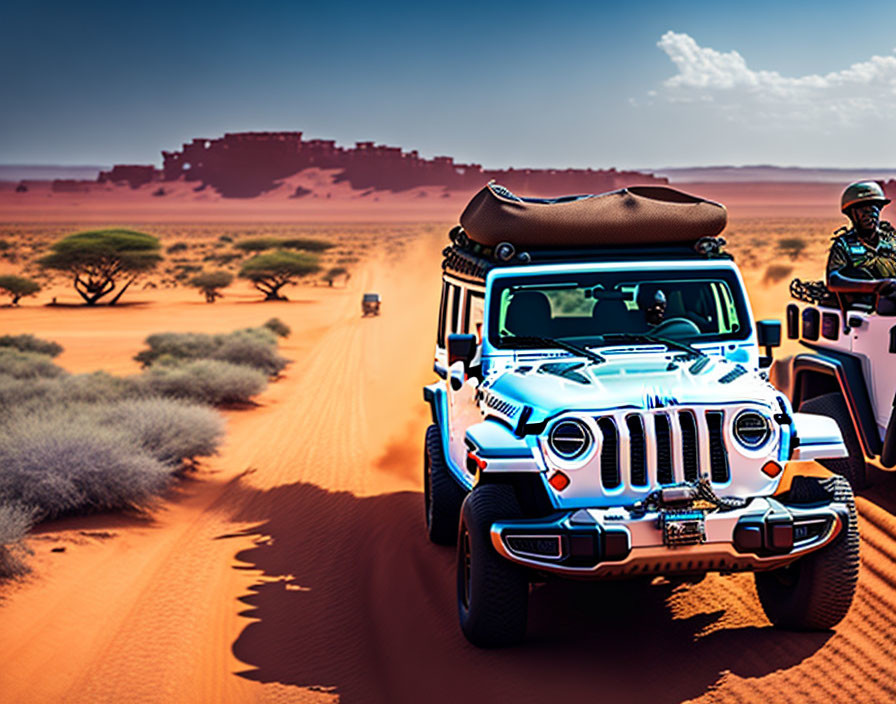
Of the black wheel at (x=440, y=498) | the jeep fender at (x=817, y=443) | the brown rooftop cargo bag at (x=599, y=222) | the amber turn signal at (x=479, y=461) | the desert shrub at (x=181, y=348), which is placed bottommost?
the desert shrub at (x=181, y=348)

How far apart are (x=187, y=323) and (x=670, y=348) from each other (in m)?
27.4

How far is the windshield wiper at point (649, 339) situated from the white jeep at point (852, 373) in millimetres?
2198

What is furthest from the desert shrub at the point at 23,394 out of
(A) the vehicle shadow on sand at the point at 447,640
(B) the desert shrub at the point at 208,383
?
(A) the vehicle shadow on sand at the point at 447,640

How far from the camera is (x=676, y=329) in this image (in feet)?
22.4

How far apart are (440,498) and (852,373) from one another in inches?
138

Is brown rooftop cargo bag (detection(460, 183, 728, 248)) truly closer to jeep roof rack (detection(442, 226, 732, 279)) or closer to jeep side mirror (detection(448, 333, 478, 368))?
jeep roof rack (detection(442, 226, 732, 279))

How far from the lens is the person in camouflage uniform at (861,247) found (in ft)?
28.1

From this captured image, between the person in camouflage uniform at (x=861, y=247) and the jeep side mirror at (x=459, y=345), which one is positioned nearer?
the jeep side mirror at (x=459, y=345)

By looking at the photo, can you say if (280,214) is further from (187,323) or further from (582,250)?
(582,250)

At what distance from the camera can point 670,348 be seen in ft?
21.5

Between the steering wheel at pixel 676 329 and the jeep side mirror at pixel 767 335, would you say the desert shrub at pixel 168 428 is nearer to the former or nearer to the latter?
the steering wheel at pixel 676 329

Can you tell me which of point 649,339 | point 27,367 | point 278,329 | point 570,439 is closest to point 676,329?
point 649,339

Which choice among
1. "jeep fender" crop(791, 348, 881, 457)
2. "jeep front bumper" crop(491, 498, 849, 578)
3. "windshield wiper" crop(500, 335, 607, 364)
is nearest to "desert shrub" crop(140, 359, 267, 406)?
"jeep fender" crop(791, 348, 881, 457)

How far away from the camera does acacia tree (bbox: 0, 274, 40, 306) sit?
133 feet
